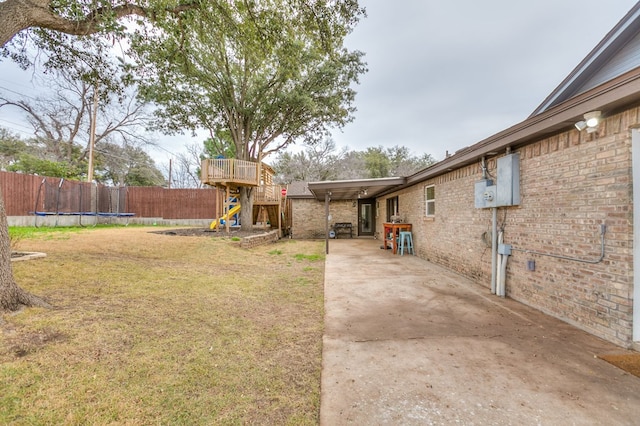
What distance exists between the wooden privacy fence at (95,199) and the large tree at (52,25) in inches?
426

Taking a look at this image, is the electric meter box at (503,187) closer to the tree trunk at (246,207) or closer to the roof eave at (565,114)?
the roof eave at (565,114)

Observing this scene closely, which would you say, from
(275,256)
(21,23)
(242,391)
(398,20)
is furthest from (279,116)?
(242,391)

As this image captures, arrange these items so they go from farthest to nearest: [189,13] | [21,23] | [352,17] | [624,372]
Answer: [352,17], [189,13], [21,23], [624,372]

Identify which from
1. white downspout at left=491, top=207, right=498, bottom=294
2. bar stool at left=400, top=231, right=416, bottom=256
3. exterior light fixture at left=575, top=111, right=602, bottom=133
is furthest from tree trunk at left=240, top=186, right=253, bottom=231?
exterior light fixture at left=575, top=111, right=602, bottom=133

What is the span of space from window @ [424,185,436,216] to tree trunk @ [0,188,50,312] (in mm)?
8086

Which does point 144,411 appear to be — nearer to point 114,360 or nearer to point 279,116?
point 114,360

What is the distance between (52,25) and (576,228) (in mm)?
7365

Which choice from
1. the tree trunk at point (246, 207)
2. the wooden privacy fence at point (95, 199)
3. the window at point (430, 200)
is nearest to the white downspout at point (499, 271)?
the window at point (430, 200)

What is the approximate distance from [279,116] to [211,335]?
12.0m

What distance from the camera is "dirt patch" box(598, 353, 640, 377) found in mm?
2258

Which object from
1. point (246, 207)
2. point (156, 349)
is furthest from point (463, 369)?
point (246, 207)

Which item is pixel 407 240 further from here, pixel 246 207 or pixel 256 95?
pixel 256 95

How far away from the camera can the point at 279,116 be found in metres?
13.1

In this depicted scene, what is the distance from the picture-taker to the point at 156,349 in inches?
96.5
